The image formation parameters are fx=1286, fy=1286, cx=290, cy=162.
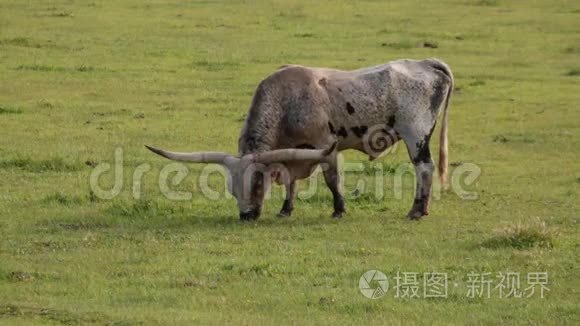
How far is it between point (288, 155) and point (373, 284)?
10.1ft

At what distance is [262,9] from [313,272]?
23.4m

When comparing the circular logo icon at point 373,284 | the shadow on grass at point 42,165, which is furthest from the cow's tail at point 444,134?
the shadow on grass at point 42,165

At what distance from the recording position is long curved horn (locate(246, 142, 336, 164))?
13.6 meters

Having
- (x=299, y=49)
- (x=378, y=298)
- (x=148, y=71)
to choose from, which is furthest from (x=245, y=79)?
(x=378, y=298)

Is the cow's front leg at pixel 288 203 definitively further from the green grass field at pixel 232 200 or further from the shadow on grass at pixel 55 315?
the shadow on grass at pixel 55 315

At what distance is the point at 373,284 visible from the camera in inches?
424

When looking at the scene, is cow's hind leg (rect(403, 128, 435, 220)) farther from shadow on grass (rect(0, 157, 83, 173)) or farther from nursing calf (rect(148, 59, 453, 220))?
shadow on grass (rect(0, 157, 83, 173))

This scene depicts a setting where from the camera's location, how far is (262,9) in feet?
111

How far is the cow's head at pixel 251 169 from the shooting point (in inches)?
532

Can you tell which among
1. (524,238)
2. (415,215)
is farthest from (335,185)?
(524,238)

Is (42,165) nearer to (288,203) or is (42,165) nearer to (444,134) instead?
(288,203)

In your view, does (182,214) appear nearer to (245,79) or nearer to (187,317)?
(187,317)

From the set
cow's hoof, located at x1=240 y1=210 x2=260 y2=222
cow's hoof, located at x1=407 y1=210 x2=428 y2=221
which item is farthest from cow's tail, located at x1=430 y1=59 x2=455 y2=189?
cow's hoof, located at x1=240 y1=210 x2=260 y2=222

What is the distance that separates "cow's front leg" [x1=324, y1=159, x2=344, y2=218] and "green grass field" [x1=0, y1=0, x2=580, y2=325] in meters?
0.33
